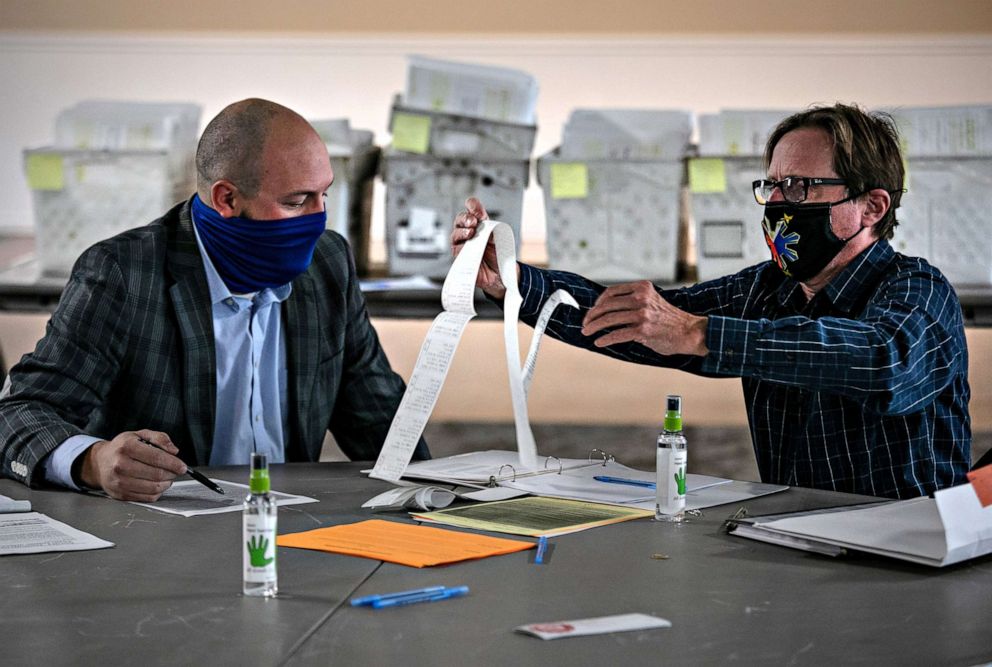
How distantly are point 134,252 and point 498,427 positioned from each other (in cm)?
269

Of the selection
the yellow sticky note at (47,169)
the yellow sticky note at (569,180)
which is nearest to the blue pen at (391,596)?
the yellow sticky note at (569,180)

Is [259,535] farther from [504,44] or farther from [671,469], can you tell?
[504,44]

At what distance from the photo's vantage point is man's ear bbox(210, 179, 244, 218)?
204 cm

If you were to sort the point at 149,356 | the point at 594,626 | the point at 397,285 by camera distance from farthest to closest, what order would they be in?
the point at 397,285, the point at 149,356, the point at 594,626

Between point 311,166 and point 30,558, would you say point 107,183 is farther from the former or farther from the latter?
point 30,558

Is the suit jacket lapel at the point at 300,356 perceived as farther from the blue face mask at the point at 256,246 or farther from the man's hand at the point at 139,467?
the man's hand at the point at 139,467

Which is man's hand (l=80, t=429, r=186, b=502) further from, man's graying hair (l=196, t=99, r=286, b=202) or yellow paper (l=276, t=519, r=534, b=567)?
man's graying hair (l=196, t=99, r=286, b=202)

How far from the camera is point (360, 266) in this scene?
3.79m

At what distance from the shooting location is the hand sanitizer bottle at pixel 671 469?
150 cm

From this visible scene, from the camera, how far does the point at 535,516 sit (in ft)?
5.16

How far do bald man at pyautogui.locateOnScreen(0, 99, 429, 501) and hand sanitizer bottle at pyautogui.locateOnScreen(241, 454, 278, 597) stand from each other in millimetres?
804

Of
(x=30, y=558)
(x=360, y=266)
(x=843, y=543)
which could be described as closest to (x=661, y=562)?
(x=843, y=543)

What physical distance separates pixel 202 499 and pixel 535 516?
1.57 feet

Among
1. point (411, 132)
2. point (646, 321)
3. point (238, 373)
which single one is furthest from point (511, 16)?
point (646, 321)
